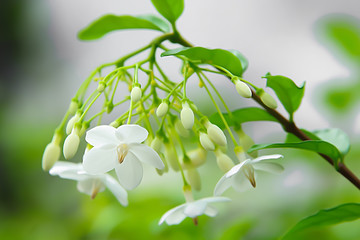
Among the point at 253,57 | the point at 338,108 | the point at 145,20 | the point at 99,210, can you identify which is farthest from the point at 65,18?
the point at 145,20

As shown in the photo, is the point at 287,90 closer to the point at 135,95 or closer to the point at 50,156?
the point at 135,95

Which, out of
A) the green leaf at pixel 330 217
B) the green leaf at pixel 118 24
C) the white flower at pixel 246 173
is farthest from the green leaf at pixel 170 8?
the green leaf at pixel 330 217

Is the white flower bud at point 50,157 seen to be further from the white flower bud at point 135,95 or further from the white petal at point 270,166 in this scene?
the white petal at point 270,166

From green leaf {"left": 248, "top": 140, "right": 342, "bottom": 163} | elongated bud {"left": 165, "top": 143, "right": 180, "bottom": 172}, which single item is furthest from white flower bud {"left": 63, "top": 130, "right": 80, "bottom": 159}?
green leaf {"left": 248, "top": 140, "right": 342, "bottom": 163}

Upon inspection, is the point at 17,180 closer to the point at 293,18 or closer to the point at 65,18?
the point at 65,18

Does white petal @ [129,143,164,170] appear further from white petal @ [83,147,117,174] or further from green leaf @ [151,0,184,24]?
green leaf @ [151,0,184,24]

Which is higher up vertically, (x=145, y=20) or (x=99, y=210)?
(x=145, y=20)

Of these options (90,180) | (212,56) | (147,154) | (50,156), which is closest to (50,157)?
(50,156)
